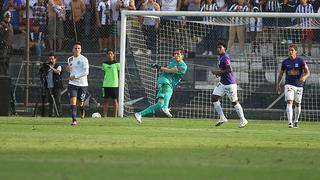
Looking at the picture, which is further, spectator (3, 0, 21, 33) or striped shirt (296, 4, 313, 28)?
spectator (3, 0, 21, 33)

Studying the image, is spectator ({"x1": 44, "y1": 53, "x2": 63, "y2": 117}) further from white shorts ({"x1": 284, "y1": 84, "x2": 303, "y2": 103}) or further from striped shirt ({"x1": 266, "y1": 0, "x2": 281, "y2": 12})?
white shorts ({"x1": 284, "y1": 84, "x2": 303, "y2": 103})

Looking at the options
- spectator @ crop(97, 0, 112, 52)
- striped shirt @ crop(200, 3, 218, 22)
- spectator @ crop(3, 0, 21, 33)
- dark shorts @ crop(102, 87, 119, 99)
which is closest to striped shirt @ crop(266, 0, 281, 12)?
striped shirt @ crop(200, 3, 218, 22)

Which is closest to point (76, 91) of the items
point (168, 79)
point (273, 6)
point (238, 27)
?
point (168, 79)

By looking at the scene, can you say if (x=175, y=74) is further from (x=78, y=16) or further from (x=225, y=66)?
(x=78, y=16)

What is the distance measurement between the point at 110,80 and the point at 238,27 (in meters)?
4.70

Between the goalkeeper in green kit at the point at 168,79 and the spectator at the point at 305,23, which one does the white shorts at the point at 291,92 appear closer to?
the goalkeeper in green kit at the point at 168,79

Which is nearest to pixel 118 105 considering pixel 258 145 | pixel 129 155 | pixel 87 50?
pixel 87 50

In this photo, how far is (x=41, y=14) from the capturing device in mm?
32250

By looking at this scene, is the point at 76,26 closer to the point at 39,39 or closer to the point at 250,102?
the point at 39,39

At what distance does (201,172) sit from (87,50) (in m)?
21.8

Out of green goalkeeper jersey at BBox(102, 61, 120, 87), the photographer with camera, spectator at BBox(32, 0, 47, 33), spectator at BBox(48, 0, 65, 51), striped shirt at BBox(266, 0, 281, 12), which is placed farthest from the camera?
spectator at BBox(32, 0, 47, 33)

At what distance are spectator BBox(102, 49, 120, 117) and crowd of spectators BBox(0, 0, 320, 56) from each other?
152cm

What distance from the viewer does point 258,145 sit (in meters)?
16.2

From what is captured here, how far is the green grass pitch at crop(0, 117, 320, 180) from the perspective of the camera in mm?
10641
